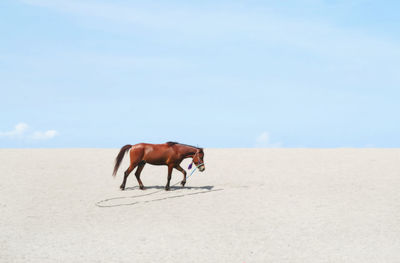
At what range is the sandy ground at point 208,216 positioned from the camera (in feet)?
34.5

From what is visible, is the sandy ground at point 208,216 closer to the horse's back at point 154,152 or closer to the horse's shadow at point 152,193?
the horse's shadow at point 152,193

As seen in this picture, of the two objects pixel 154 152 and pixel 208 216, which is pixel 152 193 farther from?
pixel 208 216

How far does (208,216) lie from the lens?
13.6 metres

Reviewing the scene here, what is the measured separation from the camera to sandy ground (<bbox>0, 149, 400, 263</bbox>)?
1052cm

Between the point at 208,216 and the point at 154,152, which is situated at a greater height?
the point at 154,152

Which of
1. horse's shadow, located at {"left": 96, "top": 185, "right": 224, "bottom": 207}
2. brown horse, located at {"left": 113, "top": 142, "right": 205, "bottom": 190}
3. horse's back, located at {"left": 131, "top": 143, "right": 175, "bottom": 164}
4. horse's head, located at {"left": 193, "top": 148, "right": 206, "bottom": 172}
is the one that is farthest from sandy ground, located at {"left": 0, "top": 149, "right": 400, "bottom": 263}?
horse's back, located at {"left": 131, "top": 143, "right": 175, "bottom": 164}

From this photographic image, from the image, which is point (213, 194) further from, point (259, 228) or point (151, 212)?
point (259, 228)

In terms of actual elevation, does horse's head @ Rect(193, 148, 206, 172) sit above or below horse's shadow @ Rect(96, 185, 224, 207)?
above

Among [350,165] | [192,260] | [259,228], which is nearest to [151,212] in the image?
[259,228]

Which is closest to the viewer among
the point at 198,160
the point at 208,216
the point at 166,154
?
the point at 208,216

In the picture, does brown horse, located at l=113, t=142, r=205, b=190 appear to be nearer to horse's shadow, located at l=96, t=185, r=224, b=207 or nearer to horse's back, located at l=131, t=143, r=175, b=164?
horse's back, located at l=131, t=143, r=175, b=164

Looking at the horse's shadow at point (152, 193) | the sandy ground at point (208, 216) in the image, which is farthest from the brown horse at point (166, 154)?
the sandy ground at point (208, 216)

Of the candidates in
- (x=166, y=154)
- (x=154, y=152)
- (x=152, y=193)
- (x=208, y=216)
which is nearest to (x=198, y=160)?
(x=166, y=154)

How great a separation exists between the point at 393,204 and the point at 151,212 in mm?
8144
